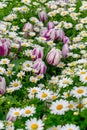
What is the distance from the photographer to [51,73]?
484 centimetres

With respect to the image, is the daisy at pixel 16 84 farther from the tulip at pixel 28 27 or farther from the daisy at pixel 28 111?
the tulip at pixel 28 27

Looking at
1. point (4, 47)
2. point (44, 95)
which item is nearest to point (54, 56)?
point (4, 47)

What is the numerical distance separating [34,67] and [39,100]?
74 cm

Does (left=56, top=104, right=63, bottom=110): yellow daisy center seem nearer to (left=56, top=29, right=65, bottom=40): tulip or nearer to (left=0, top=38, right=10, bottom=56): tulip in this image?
(left=0, top=38, right=10, bottom=56): tulip

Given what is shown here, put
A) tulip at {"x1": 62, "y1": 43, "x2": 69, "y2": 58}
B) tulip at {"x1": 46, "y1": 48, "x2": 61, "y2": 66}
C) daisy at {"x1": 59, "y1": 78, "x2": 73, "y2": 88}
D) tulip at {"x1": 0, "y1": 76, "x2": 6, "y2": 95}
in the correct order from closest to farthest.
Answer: daisy at {"x1": 59, "y1": 78, "x2": 73, "y2": 88} < tulip at {"x1": 0, "y1": 76, "x2": 6, "y2": 95} < tulip at {"x1": 46, "y1": 48, "x2": 61, "y2": 66} < tulip at {"x1": 62, "y1": 43, "x2": 69, "y2": 58}

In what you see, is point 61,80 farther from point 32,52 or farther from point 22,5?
point 22,5

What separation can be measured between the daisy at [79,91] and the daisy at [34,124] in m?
0.42

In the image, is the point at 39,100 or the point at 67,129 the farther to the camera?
the point at 39,100

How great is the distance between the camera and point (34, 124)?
3490mm

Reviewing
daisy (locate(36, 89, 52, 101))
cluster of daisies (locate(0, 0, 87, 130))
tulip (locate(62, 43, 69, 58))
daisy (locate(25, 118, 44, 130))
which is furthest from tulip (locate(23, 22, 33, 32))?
daisy (locate(25, 118, 44, 130))

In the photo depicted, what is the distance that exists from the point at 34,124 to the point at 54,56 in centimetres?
135

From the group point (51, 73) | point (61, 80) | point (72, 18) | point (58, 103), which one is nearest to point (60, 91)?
point (61, 80)

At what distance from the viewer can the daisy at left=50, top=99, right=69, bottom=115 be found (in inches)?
139

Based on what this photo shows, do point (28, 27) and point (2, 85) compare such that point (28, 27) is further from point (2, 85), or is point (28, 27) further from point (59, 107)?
point (59, 107)
